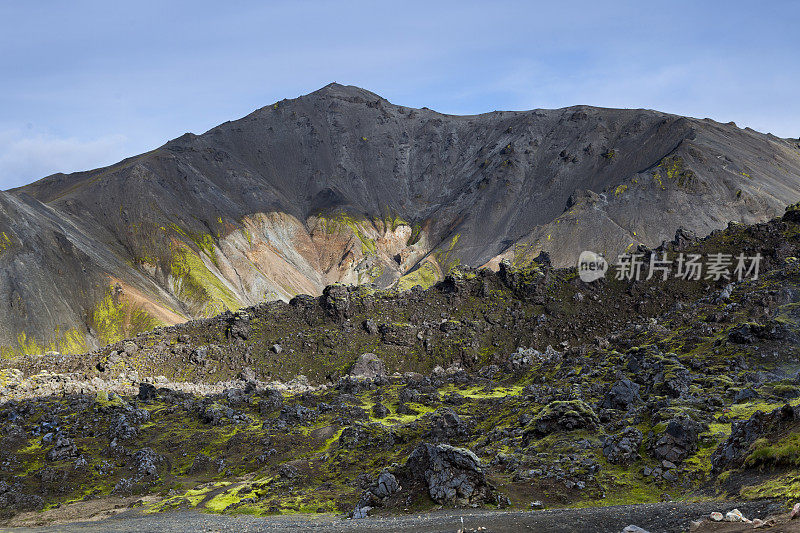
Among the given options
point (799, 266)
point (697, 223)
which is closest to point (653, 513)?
point (799, 266)

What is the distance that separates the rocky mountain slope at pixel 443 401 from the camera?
33625mm

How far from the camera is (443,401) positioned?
6294 cm

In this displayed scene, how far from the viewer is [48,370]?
3169 inches

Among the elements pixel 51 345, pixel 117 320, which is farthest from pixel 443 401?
pixel 117 320

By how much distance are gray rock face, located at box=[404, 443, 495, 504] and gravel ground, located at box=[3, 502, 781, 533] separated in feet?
5.25

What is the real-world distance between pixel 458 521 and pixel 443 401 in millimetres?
35785

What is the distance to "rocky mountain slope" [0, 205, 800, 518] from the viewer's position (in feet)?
110

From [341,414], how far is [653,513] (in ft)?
138

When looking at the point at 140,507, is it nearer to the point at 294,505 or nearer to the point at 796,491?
the point at 294,505

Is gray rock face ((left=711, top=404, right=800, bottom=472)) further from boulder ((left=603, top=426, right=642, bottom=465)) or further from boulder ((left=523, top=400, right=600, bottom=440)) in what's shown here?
boulder ((left=523, top=400, right=600, bottom=440))

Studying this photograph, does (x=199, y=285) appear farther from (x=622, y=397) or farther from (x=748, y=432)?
(x=748, y=432)

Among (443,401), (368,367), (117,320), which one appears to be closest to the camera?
(443,401)

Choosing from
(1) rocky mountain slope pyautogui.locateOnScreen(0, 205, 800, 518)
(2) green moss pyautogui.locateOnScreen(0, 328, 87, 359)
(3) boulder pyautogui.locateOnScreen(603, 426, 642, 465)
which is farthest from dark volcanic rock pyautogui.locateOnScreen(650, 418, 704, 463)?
(2) green moss pyautogui.locateOnScreen(0, 328, 87, 359)

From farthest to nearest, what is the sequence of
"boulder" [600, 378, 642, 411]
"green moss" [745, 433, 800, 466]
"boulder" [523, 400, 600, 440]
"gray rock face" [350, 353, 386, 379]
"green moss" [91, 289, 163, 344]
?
"green moss" [91, 289, 163, 344], "gray rock face" [350, 353, 386, 379], "boulder" [600, 378, 642, 411], "boulder" [523, 400, 600, 440], "green moss" [745, 433, 800, 466]
